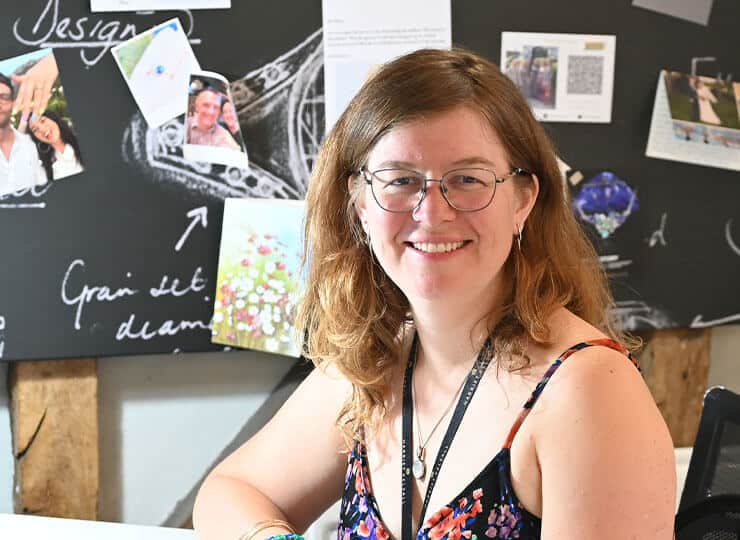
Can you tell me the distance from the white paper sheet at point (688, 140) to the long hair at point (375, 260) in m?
0.79

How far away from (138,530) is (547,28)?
4.23ft

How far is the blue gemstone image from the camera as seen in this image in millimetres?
2002

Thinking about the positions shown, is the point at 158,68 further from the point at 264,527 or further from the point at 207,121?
the point at 264,527

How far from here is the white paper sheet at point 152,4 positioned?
177 centimetres

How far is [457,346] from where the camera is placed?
1.25m

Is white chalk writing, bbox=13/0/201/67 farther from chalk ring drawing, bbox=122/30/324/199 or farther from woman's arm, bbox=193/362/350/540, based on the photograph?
woman's arm, bbox=193/362/350/540

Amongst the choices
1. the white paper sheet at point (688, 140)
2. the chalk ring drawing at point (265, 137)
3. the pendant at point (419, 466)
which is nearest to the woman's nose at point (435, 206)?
the pendant at point (419, 466)

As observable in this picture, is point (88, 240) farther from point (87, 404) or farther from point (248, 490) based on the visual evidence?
point (248, 490)

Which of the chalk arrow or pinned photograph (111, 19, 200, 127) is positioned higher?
pinned photograph (111, 19, 200, 127)

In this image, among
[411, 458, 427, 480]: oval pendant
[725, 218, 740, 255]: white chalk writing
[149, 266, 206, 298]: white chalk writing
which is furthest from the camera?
[725, 218, 740, 255]: white chalk writing

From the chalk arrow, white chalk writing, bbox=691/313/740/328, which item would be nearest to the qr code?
white chalk writing, bbox=691/313/740/328

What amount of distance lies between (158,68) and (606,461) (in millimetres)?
1206

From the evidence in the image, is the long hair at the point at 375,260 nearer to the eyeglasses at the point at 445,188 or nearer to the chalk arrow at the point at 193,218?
the eyeglasses at the point at 445,188

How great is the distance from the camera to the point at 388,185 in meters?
1.12
